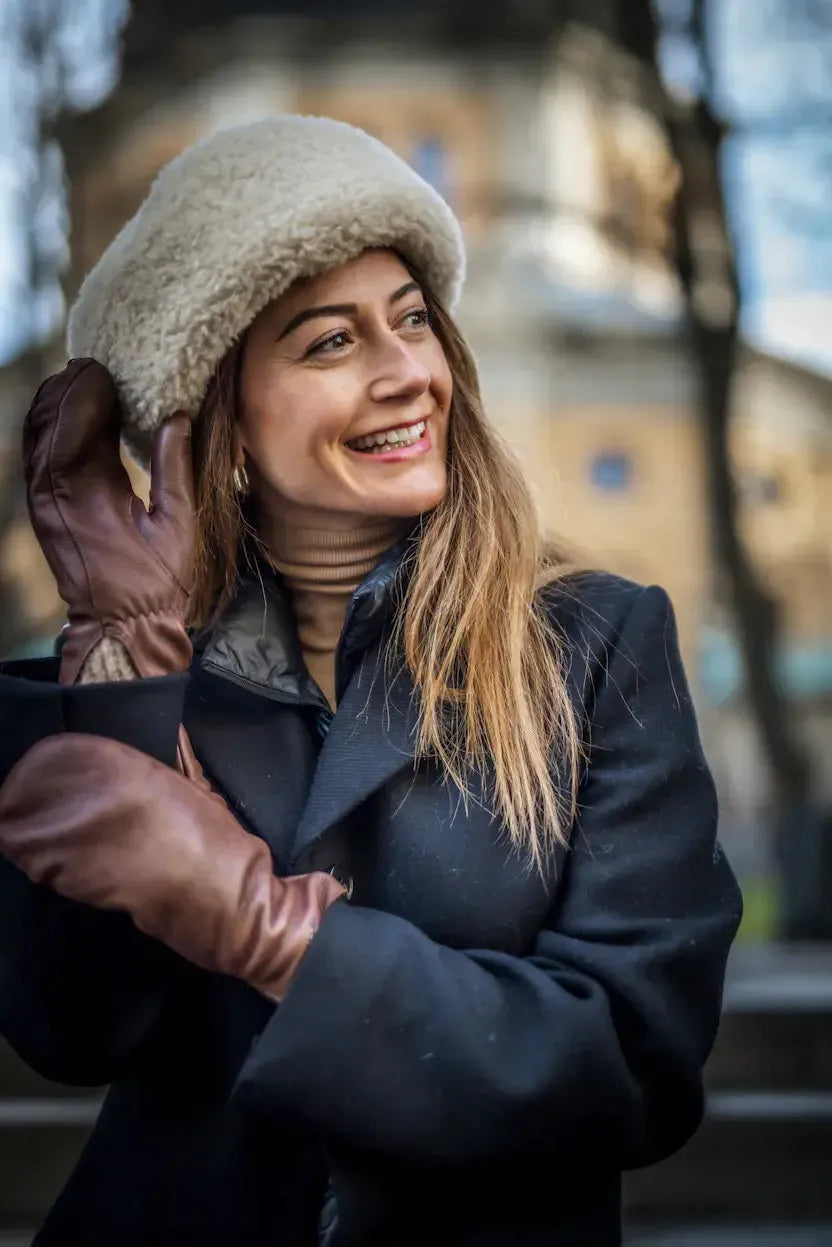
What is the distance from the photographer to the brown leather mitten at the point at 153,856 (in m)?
1.32

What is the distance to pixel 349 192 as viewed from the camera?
163 centimetres

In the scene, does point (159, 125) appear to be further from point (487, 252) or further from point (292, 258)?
point (292, 258)

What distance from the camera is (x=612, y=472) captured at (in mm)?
22266

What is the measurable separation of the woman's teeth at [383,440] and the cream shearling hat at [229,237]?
22cm

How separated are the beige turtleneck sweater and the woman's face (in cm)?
5

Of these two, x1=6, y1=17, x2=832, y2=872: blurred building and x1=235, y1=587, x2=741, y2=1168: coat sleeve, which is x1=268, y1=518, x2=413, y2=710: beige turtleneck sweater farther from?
x1=6, y1=17, x2=832, y2=872: blurred building

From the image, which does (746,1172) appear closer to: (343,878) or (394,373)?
(343,878)

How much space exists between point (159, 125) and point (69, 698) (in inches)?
451

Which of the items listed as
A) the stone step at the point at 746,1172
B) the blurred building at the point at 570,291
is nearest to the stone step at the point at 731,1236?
the stone step at the point at 746,1172

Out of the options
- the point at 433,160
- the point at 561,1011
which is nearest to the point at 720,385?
the point at 561,1011

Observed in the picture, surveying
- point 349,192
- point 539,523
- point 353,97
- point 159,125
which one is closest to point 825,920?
point 539,523

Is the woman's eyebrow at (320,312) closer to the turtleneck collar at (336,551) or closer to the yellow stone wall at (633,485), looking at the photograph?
the turtleneck collar at (336,551)

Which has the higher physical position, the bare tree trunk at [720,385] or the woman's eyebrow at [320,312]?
the woman's eyebrow at [320,312]

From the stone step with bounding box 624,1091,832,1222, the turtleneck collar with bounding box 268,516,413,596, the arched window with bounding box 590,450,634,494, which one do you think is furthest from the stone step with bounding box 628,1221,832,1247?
the arched window with bounding box 590,450,634,494
